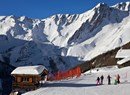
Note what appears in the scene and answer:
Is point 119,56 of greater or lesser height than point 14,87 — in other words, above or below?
above

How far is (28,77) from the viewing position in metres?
81.1

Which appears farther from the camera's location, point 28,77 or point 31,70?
point 28,77

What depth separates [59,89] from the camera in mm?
70875

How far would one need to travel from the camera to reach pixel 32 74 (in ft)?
262

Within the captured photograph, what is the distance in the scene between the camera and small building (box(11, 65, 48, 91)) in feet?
261

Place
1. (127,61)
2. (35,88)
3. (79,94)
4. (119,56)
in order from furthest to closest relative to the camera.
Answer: (119,56) → (127,61) → (35,88) → (79,94)

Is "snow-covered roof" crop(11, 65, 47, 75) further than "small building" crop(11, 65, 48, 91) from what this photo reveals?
Yes

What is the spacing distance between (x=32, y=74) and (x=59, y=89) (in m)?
10.4

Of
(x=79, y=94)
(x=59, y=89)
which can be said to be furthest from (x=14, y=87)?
(x=79, y=94)

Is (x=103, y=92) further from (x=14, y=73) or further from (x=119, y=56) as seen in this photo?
(x=119, y=56)

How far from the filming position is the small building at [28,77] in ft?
261

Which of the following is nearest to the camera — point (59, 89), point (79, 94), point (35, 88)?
point (79, 94)

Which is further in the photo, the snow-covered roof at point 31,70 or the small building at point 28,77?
the snow-covered roof at point 31,70

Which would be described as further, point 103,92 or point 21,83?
point 21,83
